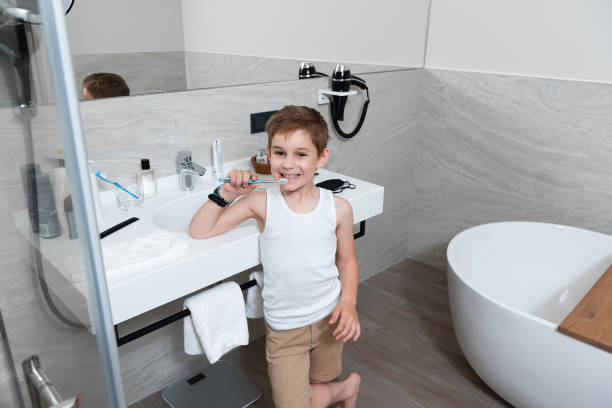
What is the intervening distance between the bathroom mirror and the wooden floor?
1.19 m

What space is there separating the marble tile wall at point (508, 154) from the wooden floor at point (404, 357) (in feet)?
1.50

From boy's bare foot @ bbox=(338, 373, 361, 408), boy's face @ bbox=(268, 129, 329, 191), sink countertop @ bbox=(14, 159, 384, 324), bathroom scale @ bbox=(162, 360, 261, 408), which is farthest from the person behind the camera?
bathroom scale @ bbox=(162, 360, 261, 408)

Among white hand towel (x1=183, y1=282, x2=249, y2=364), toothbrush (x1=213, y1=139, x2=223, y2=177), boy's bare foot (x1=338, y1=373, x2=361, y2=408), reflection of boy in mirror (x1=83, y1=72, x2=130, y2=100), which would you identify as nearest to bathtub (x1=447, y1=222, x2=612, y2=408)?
boy's bare foot (x1=338, y1=373, x2=361, y2=408)

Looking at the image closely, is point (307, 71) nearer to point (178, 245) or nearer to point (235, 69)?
point (235, 69)

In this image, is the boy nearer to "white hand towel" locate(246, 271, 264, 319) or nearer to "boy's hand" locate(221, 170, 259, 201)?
"boy's hand" locate(221, 170, 259, 201)

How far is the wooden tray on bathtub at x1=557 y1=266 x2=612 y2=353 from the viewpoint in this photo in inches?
54.9

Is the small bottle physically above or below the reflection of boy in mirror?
below

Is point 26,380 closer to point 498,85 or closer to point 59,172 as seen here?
point 59,172

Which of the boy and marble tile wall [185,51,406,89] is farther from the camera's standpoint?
marble tile wall [185,51,406,89]

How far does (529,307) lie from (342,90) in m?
1.28

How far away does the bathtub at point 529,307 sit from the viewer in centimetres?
145

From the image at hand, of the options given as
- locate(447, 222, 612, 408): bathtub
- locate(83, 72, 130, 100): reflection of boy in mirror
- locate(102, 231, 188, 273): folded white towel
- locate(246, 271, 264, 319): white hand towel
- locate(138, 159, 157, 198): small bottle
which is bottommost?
locate(447, 222, 612, 408): bathtub

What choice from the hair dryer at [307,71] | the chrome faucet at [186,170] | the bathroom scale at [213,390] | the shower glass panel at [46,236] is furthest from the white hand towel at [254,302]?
the hair dryer at [307,71]

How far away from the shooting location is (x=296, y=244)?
1360mm
